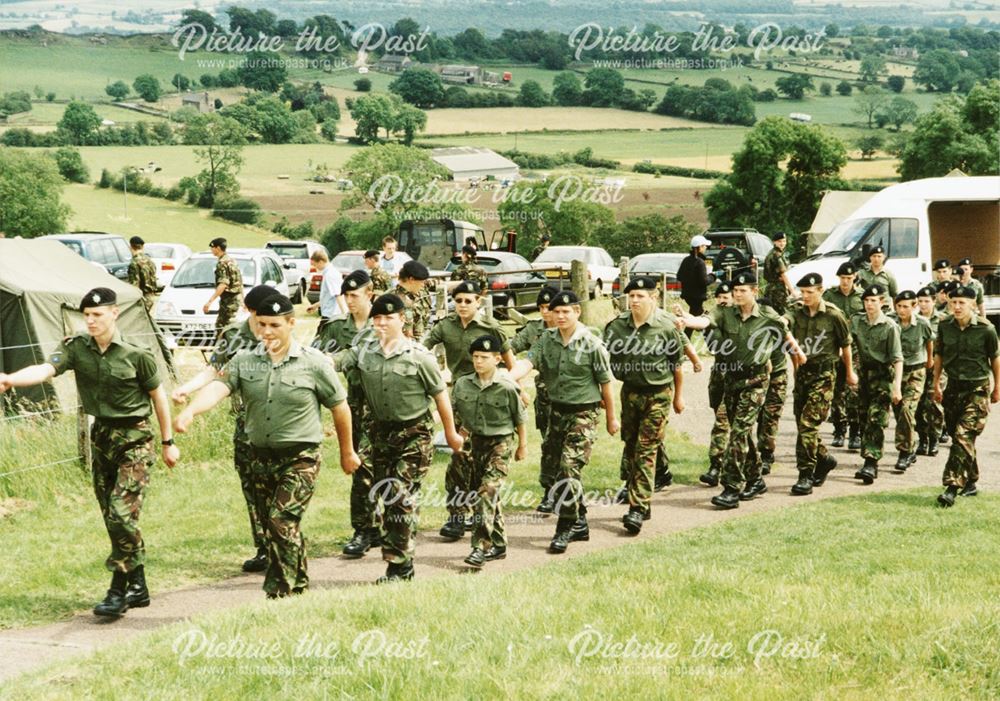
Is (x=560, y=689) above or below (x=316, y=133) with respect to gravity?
below

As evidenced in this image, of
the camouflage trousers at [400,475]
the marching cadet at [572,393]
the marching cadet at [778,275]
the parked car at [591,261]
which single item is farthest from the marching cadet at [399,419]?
the parked car at [591,261]

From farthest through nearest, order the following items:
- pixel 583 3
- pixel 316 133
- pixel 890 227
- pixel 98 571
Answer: pixel 583 3, pixel 316 133, pixel 890 227, pixel 98 571

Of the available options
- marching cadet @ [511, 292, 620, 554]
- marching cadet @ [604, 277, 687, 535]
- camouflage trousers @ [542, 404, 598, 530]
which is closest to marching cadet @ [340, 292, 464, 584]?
marching cadet @ [511, 292, 620, 554]

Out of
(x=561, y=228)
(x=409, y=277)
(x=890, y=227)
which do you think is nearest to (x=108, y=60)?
(x=561, y=228)

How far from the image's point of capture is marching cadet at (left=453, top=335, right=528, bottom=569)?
393 inches

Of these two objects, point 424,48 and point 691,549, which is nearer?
point 691,549

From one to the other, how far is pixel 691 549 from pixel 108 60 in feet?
313

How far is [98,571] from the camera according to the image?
9891mm

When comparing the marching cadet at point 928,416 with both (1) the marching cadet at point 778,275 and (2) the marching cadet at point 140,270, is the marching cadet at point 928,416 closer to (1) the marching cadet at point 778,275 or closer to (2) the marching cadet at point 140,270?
(1) the marching cadet at point 778,275

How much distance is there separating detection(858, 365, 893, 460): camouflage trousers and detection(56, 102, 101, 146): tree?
72.6 metres

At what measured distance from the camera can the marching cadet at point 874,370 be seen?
45.5 feet

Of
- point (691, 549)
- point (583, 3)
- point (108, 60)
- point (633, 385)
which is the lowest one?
→ point (691, 549)

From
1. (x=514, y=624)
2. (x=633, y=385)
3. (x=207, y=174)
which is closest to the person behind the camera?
(x=514, y=624)

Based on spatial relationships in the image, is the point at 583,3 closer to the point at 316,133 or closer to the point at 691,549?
the point at 316,133
